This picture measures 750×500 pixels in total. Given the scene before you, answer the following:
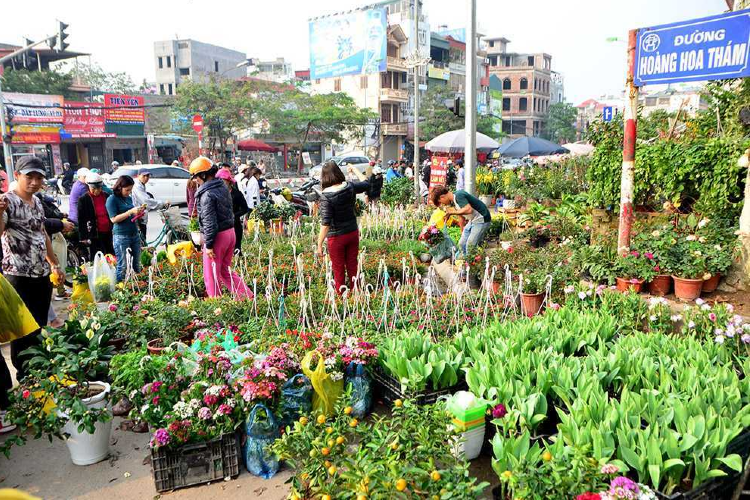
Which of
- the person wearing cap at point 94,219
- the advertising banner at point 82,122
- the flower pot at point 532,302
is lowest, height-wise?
the flower pot at point 532,302

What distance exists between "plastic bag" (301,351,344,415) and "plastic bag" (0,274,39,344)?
195 centimetres

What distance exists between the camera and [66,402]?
10.8 feet

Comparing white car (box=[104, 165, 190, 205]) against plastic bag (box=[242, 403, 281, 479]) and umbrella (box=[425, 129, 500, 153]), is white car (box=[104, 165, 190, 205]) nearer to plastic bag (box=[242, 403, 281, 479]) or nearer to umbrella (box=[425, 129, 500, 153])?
umbrella (box=[425, 129, 500, 153])

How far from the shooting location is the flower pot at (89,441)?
3412 mm

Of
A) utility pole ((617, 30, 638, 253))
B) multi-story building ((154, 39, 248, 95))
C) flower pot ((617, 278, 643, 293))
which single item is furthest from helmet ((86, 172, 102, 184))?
multi-story building ((154, 39, 248, 95))

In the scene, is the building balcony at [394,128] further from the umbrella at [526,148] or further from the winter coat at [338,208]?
the winter coat at [338,208]

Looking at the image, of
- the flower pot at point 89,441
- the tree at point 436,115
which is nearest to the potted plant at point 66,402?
the flower pot at point 89,441

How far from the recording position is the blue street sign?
16.2 ft

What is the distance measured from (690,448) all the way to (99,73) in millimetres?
43534

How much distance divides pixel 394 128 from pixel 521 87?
97.3 feet

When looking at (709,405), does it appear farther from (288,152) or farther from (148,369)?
(288,152)

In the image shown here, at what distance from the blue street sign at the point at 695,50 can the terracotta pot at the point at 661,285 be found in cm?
210

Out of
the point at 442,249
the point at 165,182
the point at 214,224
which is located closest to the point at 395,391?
the point at 214,224

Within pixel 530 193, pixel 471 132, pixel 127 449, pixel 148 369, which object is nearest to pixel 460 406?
pixel 148 369
